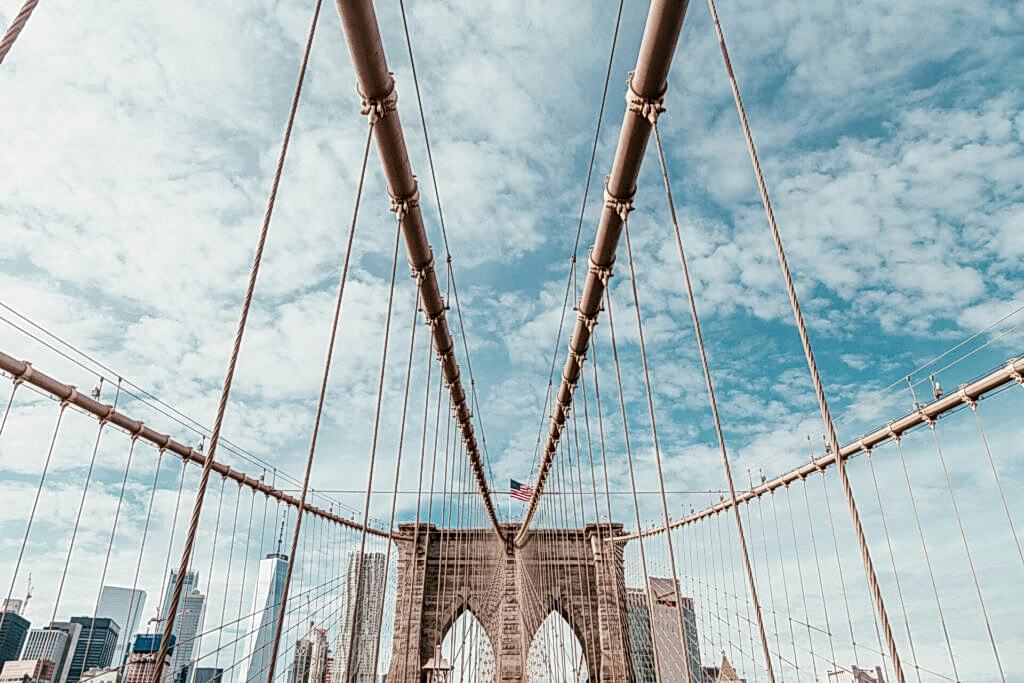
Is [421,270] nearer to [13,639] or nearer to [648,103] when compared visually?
[648,103]

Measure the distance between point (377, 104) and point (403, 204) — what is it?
1.21 meters

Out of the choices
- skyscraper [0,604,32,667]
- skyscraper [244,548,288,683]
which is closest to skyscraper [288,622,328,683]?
skyscraper [244,548,288,683]

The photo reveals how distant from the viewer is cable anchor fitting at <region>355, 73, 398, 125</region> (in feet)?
13.2

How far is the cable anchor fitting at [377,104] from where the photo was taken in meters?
4.03

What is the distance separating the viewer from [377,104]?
13.3 ft

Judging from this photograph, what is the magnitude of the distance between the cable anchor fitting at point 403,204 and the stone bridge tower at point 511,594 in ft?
59.4

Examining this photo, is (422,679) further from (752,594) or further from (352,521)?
(752,594)

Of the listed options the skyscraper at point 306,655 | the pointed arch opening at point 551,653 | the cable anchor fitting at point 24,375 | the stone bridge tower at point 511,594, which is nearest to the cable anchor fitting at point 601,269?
the cable anchor fitting at point 24,375

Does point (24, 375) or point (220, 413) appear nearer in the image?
A: point (220, 413)

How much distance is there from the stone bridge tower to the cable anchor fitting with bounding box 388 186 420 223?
18.1 m

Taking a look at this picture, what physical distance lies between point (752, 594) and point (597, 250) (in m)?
4.17

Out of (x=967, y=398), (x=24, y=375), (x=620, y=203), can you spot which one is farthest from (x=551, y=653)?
(x=620, y=203)

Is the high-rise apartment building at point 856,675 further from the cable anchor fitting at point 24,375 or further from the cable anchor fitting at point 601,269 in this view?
the cable anchor fitting at point 24,375

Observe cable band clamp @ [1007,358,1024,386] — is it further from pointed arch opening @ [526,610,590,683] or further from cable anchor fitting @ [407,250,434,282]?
pointed arch opening @ [526,610,590,683]
